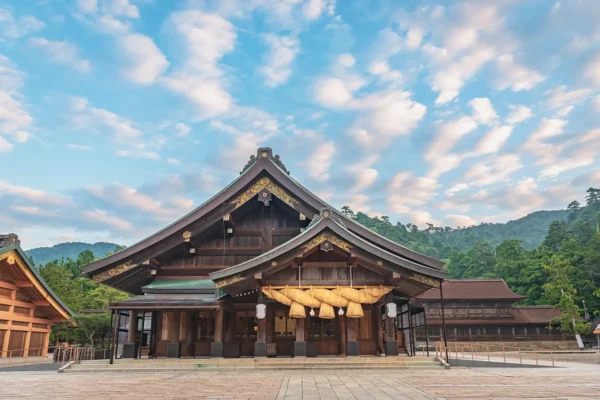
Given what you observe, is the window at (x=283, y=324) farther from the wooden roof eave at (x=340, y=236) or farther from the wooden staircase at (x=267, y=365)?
the wooden roof eave at (x=340, y=236)

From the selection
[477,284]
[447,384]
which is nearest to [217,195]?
[447,384]

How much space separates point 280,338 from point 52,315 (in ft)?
58.8

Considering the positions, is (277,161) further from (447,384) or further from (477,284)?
(477,284)

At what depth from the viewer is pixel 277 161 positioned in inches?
710

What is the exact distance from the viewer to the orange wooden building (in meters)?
21.7

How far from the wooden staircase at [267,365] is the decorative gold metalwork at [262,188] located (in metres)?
6.32

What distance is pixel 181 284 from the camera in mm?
16938

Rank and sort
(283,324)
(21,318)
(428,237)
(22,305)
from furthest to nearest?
(428,237), (22,305), (21,318), (283,324)

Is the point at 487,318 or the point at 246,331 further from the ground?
the point at 487,318

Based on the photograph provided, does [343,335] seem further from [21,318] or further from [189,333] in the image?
[21,318]

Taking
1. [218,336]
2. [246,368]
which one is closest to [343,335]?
[246,368]

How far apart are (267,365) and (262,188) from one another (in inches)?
282

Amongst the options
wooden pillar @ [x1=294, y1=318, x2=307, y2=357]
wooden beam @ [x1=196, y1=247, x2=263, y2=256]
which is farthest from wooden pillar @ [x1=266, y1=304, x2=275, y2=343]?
wooden beam @ [x1=196, y1=247, x2=263, y2=256]

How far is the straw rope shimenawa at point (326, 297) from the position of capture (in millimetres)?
14867
